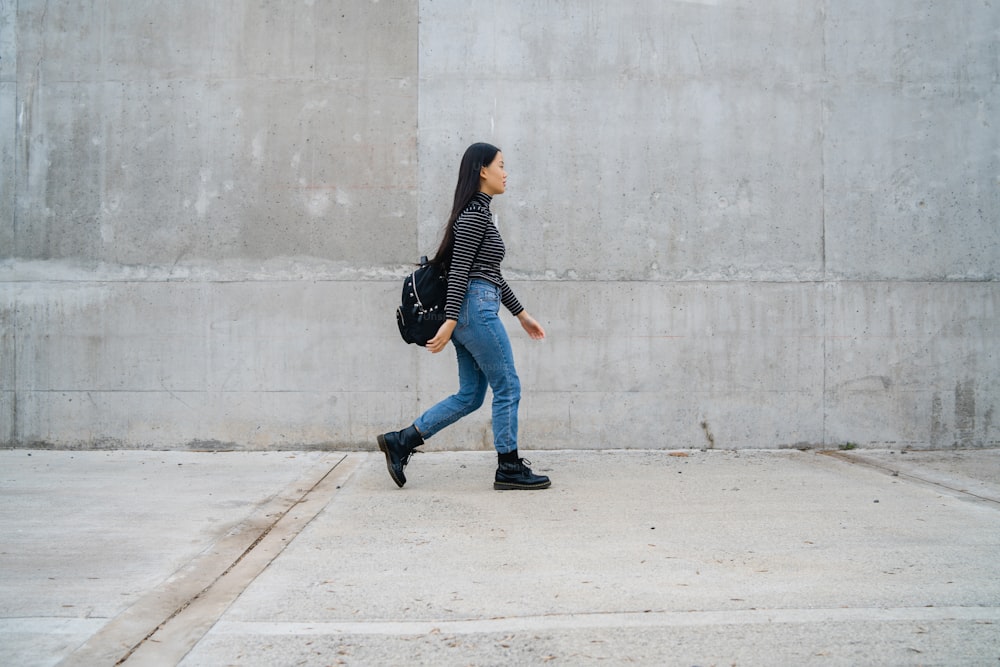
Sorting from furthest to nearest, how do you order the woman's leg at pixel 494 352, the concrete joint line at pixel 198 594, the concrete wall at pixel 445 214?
the concrete wall at pixel 445 214 < the woman's leg at pixel 494 352 < the concrete joint line at pixel 198 594

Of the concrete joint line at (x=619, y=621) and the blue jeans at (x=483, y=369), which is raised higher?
the blue jeans at (x=483, y=369)

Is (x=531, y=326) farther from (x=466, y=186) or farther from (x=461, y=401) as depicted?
(x=466, y=186)

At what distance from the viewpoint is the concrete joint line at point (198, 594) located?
7.93 feet

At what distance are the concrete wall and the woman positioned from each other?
1.12 metres

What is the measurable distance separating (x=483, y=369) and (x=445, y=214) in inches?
64.6

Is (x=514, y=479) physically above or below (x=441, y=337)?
below

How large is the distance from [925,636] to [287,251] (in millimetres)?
4450

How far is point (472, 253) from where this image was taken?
4.33 metres

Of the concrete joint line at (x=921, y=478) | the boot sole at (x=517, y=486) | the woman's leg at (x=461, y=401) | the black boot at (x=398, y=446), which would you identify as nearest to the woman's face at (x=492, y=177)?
the woman's leg at (x=461, y=401)

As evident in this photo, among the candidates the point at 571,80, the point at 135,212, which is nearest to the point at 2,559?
the point at 135,212

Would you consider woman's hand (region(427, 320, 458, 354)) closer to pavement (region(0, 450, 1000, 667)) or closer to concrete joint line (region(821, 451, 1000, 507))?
pavement (region(0, 450, 1000, 667))

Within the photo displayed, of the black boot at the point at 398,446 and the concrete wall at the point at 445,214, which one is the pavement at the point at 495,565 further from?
the concrete wall at the point at 445,214

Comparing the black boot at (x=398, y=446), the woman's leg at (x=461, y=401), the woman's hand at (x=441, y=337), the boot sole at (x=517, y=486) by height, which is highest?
the woman's hand at (x=441, y=337)

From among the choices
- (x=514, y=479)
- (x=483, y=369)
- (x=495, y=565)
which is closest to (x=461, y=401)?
(x=483, y=369)
